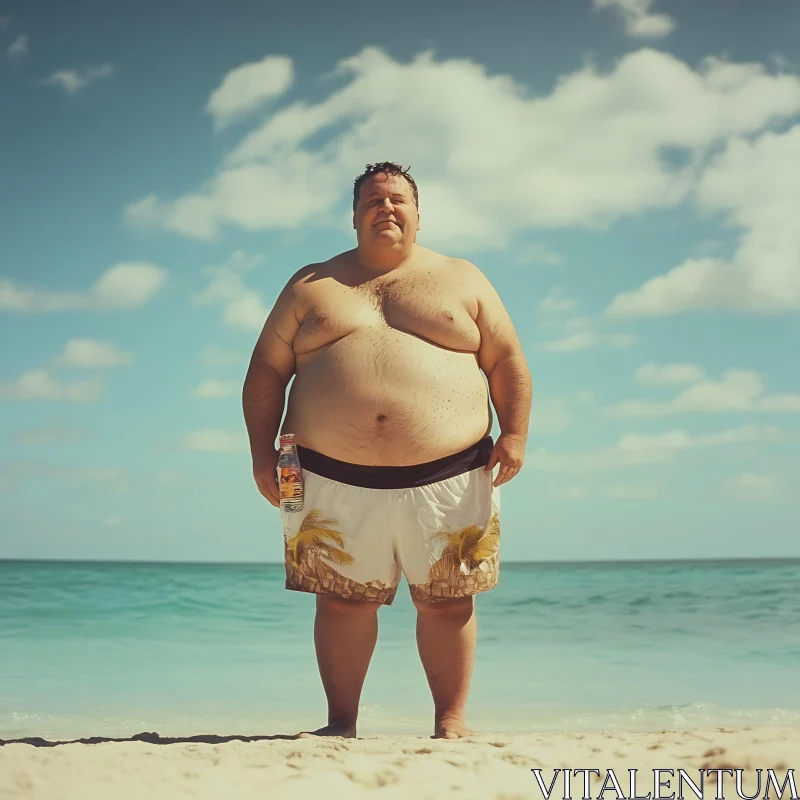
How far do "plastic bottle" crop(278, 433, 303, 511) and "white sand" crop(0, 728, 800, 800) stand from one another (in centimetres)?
74

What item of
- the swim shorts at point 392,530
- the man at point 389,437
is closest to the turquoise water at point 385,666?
the man at point 389,437

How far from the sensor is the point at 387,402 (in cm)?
290

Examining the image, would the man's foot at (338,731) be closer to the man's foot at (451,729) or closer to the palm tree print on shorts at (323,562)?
the man's foot at (451,729)

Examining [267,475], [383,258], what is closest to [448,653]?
[267,475]

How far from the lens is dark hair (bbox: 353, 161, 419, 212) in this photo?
3.20m

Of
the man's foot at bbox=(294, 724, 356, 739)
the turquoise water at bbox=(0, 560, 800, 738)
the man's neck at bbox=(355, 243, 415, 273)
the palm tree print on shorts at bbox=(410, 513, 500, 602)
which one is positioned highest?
the man's neck at bbox=(355, 243, 415, 273)

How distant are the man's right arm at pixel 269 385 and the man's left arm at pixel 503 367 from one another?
0.65 m

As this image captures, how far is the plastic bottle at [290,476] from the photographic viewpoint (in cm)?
297

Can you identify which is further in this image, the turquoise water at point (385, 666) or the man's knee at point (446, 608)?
the turquoise water at point (385, 666)

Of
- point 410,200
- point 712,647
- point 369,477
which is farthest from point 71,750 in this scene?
point 712,647

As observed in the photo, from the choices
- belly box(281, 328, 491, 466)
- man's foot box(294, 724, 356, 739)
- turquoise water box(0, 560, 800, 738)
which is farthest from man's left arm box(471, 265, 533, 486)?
turquoise water box(0, 560, 800, 738)

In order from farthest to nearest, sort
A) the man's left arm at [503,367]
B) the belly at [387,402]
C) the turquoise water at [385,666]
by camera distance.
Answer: the turquoise water at [385,666], the man's left arm at [503,367], the belly at [387,402]

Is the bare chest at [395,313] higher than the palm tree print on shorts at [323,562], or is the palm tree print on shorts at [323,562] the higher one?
the bare chest at [395,313]

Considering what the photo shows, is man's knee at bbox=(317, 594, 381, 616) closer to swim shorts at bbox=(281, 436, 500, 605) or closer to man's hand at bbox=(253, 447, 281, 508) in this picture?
swim shorts at bbox=(281, 436, 500, 605)
